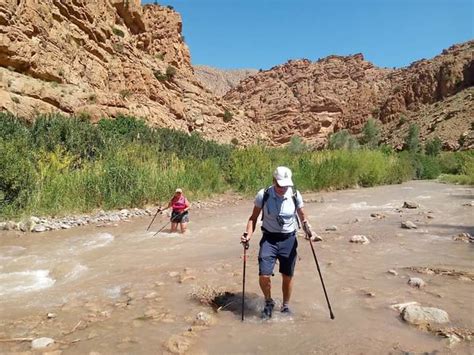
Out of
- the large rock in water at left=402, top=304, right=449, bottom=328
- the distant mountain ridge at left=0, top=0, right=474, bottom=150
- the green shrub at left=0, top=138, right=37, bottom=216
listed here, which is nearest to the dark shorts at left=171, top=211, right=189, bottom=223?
the green shrub at left=0, top=138, right=37, bottom=216

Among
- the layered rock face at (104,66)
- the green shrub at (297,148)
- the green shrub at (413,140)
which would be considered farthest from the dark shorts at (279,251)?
the green shrub at (413,140)

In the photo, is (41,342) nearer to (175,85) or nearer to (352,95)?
(175,85)

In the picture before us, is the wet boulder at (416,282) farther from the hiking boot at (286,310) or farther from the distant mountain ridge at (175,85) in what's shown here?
the distant mountain ridge at (175,85)

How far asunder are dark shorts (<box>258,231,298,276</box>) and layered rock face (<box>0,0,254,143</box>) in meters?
23.4

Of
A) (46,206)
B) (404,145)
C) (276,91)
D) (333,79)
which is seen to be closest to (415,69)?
(333,79)

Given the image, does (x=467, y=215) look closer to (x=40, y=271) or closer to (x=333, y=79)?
(x=40, y=271)

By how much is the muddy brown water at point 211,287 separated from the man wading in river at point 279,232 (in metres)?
0.35

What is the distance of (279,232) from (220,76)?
156m

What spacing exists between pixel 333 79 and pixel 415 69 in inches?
789

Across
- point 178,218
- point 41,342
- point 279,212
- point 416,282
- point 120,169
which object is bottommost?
point 41,342

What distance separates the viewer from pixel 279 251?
4734 mm

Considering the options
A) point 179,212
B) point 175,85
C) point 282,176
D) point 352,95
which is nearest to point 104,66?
point 175,85

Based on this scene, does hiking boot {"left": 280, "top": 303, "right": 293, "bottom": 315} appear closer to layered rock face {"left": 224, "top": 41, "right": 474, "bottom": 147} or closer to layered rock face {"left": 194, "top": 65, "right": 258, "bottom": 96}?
layered rock face {"left": 224, "top": 41, "right": 474, "bottom": 147}

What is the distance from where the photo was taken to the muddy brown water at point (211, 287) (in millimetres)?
4023
